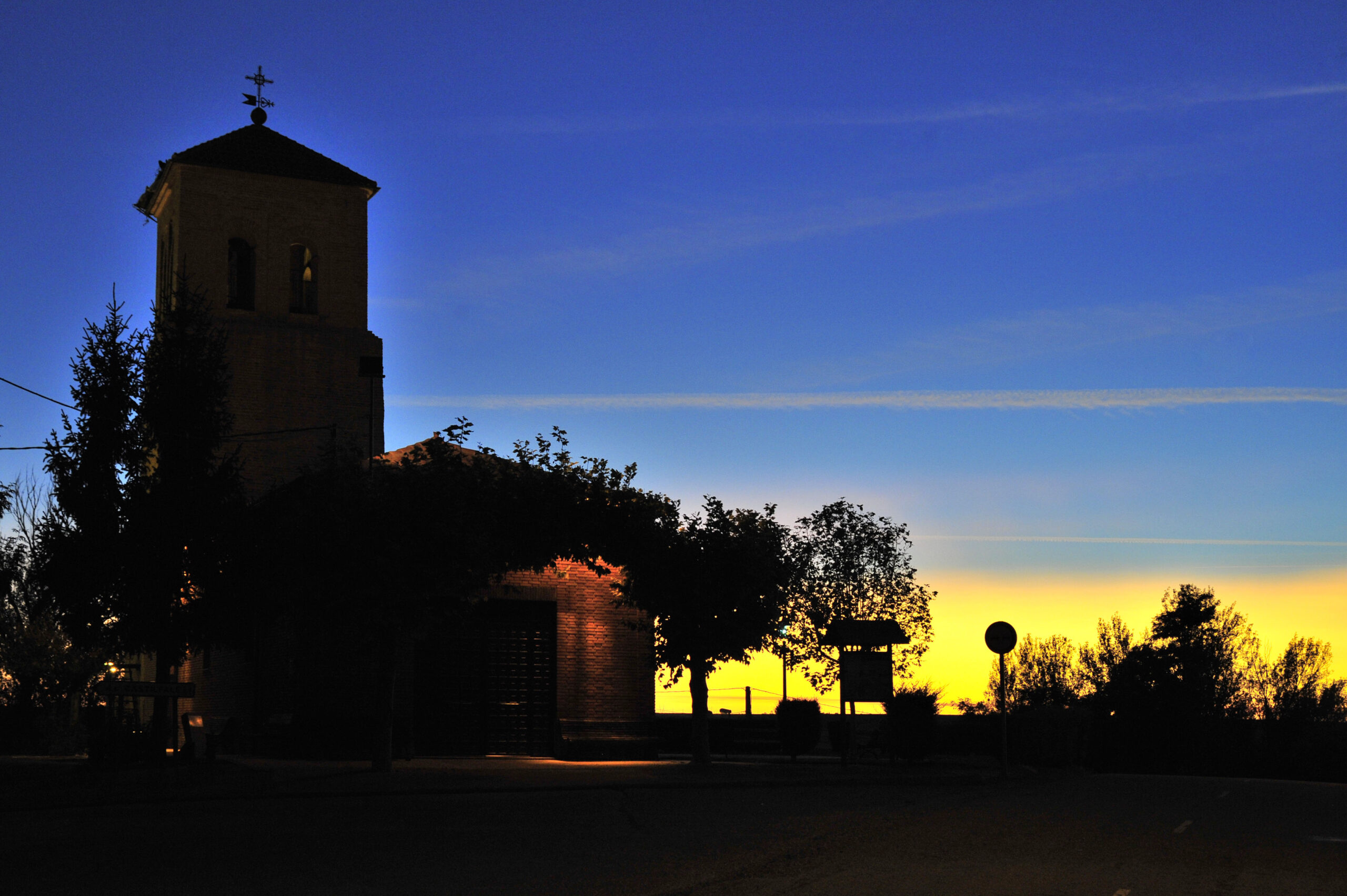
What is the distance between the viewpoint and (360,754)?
27234 millimetres

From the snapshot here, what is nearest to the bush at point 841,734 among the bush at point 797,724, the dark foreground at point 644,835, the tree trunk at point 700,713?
the bush at point 797,724

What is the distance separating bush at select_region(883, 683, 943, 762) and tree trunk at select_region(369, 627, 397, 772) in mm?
11568

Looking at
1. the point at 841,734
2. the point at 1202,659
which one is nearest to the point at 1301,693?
the point at 1202,659

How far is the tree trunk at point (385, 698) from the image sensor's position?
22.6 m

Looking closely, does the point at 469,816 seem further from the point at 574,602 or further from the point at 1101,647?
the point at 1101,647

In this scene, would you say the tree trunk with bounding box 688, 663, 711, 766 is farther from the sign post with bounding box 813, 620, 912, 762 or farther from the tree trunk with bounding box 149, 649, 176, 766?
the tree trunk with bounding box 149, 649, 176, 766

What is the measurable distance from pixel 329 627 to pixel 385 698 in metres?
1.62

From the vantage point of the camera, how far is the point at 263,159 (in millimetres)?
43062

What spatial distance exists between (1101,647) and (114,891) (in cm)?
6194

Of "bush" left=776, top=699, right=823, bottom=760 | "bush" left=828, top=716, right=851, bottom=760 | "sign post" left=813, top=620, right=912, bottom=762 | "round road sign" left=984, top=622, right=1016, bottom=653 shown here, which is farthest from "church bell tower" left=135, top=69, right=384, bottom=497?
"round road sign" left=984, top=622, right=1016, bottom=653

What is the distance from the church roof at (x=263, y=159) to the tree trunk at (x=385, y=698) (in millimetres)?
24637

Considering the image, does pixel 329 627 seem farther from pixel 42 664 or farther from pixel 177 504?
pixel 42 664

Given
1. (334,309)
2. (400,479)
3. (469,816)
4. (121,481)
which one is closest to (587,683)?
(400,479)

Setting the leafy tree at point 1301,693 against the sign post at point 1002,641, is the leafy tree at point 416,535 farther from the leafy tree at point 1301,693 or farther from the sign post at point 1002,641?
the leafy tree at point 1301,693
